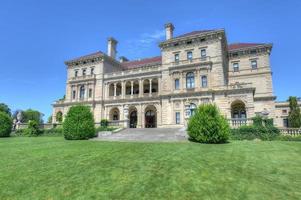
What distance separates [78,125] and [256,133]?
57.6ft

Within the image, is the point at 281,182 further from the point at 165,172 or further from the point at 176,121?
the point at 176,121

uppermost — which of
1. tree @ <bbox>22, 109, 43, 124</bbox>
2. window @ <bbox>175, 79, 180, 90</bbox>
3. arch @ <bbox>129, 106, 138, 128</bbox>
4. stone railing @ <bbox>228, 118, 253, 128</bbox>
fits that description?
window @ <bbox>175, 79, 180, 90</bbox>

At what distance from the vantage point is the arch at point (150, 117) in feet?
135

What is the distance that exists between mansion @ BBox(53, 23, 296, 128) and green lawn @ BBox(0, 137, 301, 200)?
69.1 feet

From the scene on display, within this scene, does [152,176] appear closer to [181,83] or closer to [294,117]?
[181,83]

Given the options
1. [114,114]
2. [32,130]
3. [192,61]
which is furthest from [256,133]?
[114,114]

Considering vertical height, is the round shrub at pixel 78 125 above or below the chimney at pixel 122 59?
below

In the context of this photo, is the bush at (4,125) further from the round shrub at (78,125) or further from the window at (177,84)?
the window at (177,84)

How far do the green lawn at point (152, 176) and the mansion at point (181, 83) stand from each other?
21054mm

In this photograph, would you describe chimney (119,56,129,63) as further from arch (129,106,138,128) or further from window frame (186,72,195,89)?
window frame (186,72,195,89)

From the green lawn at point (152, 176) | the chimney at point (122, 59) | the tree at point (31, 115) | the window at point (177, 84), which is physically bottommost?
the green lawn at point (152, 176)

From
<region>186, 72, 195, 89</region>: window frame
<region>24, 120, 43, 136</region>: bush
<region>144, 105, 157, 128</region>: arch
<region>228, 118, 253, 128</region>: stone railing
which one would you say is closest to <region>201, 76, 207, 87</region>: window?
<region>186, 72, 195, 89</region>: window frame

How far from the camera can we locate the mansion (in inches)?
1368

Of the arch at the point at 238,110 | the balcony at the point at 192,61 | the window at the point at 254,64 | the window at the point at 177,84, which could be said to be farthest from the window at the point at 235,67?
the window at the point at 177,84
